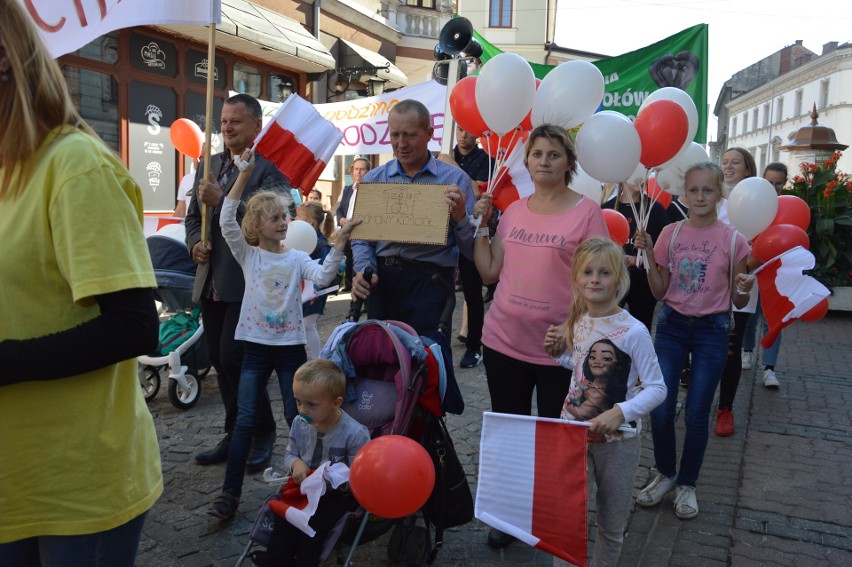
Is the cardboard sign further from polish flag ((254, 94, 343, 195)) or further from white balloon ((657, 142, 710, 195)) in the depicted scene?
white balloon ((657, 142, 710, 195))

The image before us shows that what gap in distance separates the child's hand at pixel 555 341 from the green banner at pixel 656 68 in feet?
20.1

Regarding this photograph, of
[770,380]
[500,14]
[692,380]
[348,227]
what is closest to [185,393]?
[348,227]

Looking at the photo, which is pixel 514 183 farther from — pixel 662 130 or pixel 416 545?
pixel 416 545

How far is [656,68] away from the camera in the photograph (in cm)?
920

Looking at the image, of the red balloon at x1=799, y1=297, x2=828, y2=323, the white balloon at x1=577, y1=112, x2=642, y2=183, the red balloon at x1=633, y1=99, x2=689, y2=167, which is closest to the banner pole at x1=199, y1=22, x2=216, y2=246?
the white balloon at x1=577, y1=112, x2=642, y2=183

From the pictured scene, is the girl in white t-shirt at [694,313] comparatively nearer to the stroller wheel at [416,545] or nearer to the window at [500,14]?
the stroller wheel at [416,545]

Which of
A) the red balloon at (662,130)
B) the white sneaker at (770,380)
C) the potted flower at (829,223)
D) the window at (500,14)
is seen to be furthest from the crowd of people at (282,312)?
the window at (500,14)

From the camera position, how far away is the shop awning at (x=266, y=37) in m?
11.4

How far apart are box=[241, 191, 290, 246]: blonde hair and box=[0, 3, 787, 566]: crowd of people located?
0.06 ft

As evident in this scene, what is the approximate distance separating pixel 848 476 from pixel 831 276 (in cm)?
743

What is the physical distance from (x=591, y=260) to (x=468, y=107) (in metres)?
1.93

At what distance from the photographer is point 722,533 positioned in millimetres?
3711

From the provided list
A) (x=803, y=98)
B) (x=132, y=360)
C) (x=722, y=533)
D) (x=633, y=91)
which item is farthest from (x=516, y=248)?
(x=803, y=98)

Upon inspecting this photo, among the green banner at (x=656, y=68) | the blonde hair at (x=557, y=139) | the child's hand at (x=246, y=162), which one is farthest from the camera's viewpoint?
the green banner at (x=656, y=68)
